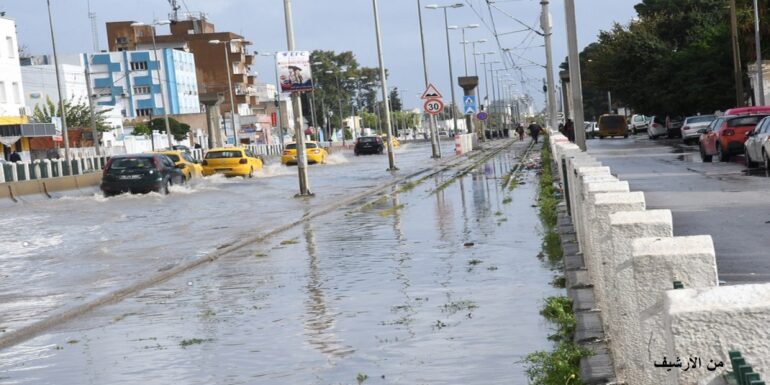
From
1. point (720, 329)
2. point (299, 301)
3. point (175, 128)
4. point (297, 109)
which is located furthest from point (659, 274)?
point (175, 128)

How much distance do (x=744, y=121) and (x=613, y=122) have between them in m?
50.1

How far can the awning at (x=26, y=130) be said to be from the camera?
80.9m

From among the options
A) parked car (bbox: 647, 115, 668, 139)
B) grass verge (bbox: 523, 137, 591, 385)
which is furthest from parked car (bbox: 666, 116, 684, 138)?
grass verge (bbox: 523, 137, 591, 385)

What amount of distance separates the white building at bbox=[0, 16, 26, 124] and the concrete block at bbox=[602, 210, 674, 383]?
249 feet

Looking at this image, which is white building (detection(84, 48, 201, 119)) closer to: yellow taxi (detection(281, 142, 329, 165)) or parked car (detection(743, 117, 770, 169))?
yellow taxi (detection(281, 142, 329, 165))

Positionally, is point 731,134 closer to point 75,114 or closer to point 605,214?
point 605,214

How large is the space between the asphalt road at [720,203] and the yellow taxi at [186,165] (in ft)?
49.1

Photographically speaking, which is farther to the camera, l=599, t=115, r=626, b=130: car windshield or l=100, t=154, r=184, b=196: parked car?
l=599, t=115, r=626, b=130: car windshield

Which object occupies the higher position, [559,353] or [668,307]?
[668,307]

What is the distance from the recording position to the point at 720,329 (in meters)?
3.64

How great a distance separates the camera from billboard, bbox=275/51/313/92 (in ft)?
106

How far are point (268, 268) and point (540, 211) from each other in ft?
25.3

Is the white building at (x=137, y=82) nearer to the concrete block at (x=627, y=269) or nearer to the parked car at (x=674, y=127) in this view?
the parked car at (x=674, y=127)

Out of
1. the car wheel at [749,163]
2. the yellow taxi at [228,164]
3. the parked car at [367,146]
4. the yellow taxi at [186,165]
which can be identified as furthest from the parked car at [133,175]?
the parked car at [367,146]
